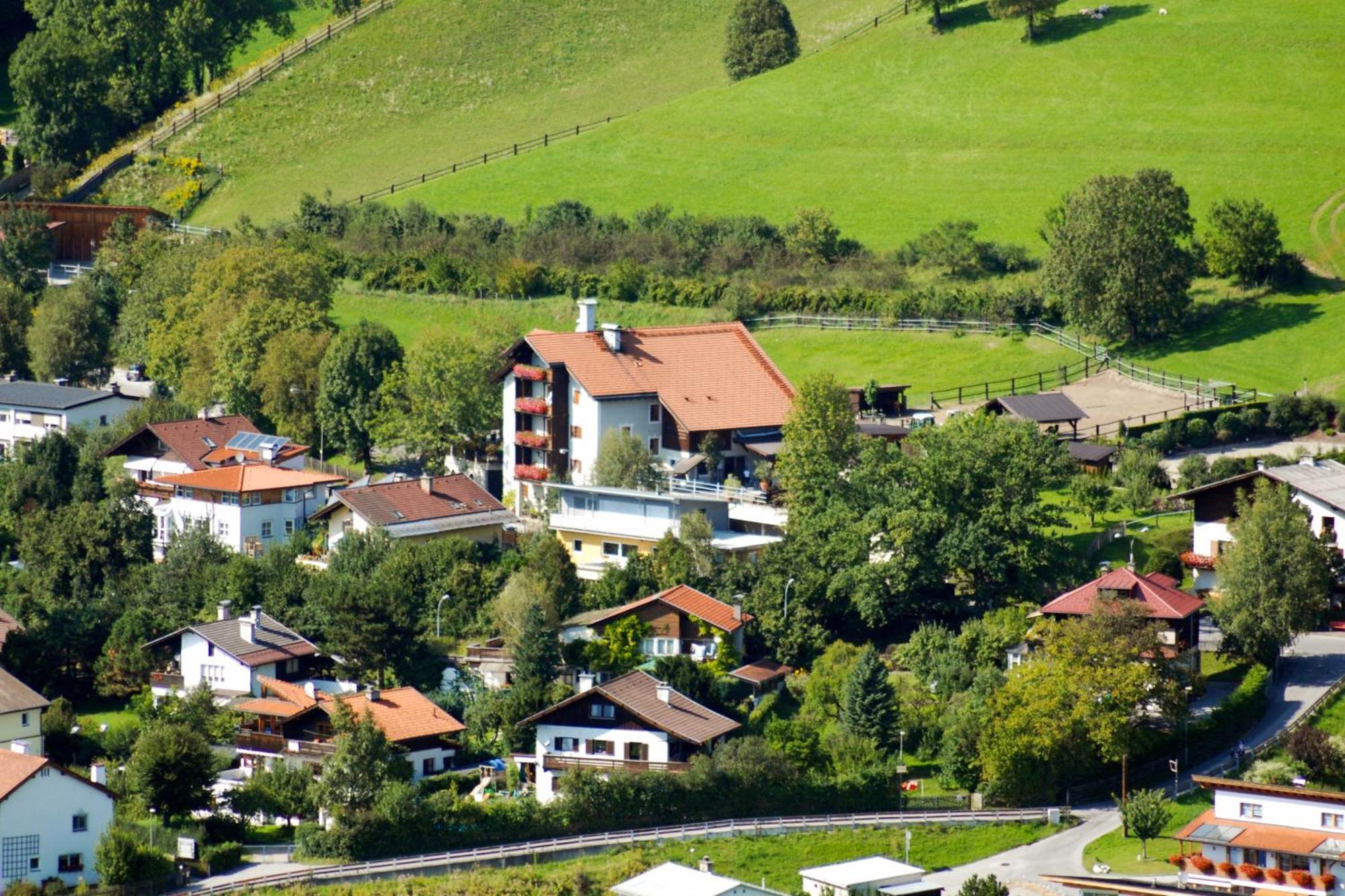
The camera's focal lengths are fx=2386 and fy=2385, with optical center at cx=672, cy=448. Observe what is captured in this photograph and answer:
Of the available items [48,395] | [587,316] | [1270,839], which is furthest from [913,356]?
[1270,839]

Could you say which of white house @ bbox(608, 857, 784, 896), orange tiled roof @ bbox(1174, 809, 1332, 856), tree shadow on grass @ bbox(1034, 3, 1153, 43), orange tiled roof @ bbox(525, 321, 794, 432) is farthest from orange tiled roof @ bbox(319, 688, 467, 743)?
tree shadow on grass @ bbox(1034, 3, 1153, 43)

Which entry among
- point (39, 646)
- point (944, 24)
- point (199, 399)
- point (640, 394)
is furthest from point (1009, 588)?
point (944, 24)

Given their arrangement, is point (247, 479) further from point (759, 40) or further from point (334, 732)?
point (759, 40)

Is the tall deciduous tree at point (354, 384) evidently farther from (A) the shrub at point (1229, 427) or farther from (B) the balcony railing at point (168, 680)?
(A) the shrub at point (1229, 427)

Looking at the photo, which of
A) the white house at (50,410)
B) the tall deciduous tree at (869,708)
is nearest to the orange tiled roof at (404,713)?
the tall deciduous tree at (869,708)

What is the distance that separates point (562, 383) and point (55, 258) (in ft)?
181

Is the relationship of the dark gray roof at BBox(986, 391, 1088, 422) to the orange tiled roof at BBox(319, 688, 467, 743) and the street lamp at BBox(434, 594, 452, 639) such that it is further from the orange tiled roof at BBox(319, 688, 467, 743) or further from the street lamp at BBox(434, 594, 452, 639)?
the orange tiled roof at BBox(319, 688, 467, 743)

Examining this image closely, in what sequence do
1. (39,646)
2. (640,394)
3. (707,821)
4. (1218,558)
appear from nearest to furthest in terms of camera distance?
(707,821) < (1218,558) < (39,646) < (640,394)

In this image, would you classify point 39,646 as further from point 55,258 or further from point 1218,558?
point 55,258

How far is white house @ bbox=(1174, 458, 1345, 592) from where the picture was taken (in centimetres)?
7750

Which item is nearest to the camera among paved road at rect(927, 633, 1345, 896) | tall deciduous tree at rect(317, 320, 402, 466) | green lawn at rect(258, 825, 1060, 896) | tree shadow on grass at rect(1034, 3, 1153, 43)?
paved road at rect(927, 633, 1345, 896)

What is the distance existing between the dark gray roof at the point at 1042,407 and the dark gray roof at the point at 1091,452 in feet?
10.9

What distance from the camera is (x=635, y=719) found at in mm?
73000

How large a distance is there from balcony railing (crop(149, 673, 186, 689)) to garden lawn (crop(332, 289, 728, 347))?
31.9 metres
